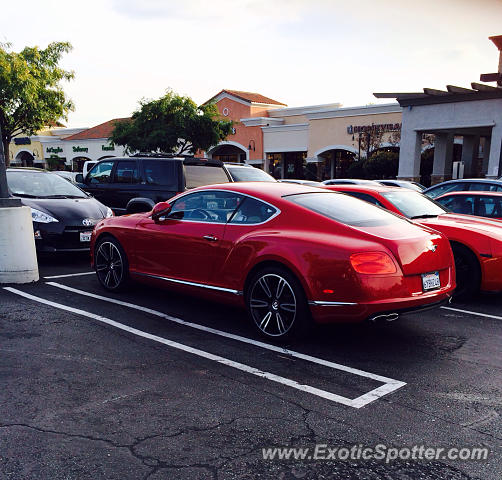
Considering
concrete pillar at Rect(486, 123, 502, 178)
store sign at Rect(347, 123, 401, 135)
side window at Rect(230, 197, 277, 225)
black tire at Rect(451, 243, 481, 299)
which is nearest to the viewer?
side window at Rect(230, 197, 277, 225)

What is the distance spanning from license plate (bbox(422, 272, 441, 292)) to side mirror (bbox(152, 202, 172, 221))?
3.13 m

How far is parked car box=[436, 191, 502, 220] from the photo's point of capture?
27.7 ft

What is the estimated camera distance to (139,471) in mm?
2916

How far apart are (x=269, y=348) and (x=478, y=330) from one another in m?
2.49

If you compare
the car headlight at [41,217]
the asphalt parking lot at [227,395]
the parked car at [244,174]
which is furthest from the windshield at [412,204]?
the parked car at [244,174]

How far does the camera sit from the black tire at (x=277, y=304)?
4.82 m

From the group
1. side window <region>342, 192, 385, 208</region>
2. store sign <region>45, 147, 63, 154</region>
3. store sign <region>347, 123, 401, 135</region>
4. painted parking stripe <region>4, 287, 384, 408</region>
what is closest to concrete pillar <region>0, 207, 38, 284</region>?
painted parking stripe <region>4, 287, 384, 408</region>

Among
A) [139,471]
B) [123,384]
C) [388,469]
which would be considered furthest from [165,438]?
[388,469]

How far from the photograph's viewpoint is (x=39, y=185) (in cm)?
995

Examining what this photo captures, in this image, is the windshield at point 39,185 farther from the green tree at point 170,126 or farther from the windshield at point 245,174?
the green tree at point 170,126

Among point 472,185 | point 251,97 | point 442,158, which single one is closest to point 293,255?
point 472,185

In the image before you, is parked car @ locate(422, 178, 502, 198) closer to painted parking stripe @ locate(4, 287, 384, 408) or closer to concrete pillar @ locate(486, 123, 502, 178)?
painted parking stripe @ locate(4, 287, 384, 408)

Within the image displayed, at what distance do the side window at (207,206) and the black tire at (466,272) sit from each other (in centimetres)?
318

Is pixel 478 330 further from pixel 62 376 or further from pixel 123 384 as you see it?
pixel 62 376
